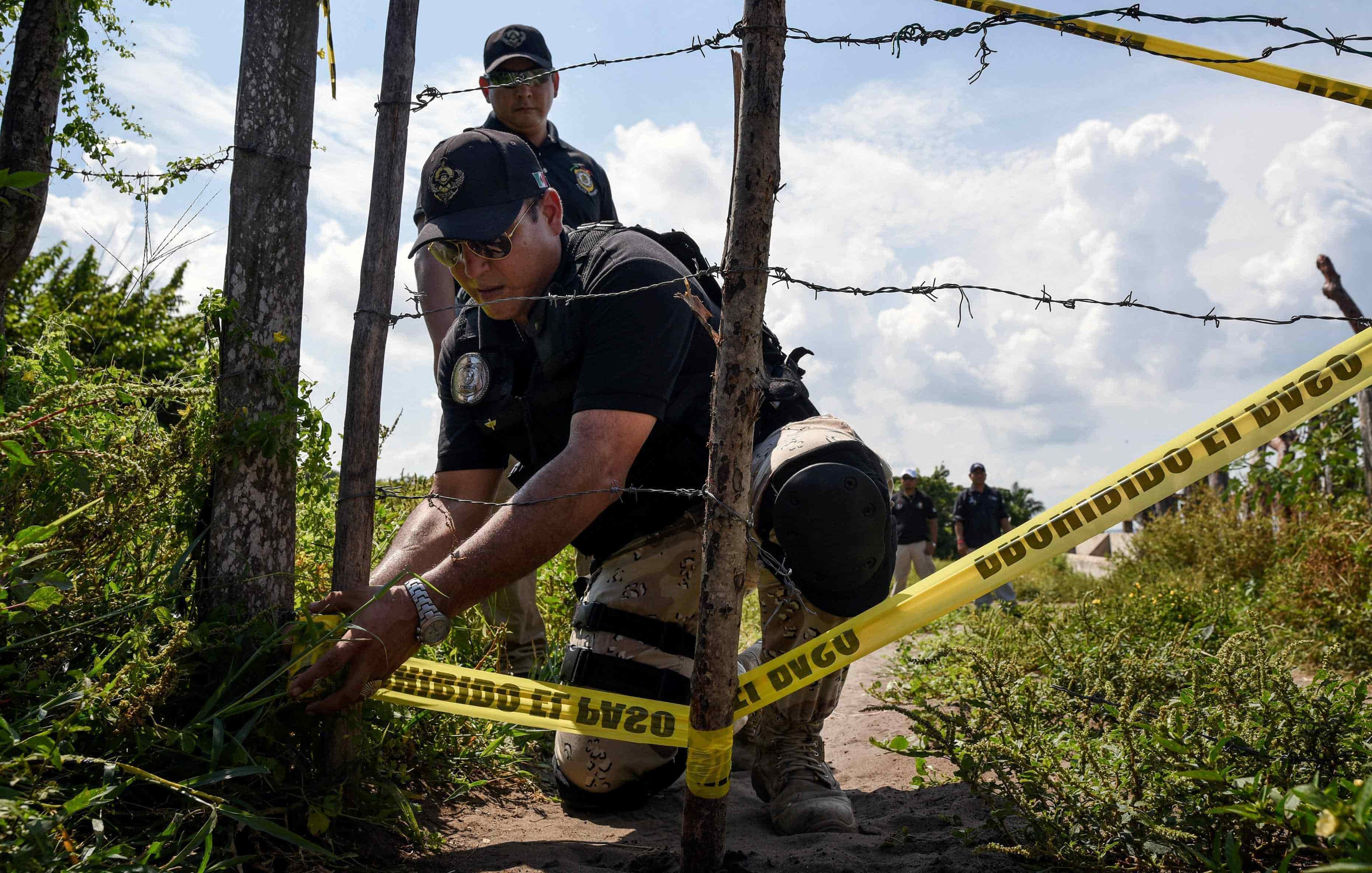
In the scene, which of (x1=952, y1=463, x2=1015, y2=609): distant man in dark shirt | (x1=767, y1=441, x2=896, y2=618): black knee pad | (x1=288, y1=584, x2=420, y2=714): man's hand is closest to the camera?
(x1=288, y1=584, x2=420, y2=714): man's hand

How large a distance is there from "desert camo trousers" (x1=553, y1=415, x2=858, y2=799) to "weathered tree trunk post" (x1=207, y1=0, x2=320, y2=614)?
0.97 metres

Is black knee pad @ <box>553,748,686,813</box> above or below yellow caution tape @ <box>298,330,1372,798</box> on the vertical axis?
below

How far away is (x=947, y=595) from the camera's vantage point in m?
2.16

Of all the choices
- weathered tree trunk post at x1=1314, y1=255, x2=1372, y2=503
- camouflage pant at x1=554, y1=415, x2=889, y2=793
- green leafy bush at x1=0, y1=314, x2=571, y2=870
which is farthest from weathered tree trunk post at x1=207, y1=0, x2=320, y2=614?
weathered tree trunk post at x1=1314, y1=255, x2=1372, y2=503

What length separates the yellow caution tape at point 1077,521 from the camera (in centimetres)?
215

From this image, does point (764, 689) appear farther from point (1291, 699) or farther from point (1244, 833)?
point (1291, 699)

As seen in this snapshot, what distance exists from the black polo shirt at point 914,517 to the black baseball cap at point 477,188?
844 cm

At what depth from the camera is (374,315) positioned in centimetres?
237

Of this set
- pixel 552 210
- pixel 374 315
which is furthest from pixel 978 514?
pixel 374 315

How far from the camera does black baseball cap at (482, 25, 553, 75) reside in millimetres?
3986

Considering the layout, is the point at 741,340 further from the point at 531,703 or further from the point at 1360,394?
the point at 1360,394

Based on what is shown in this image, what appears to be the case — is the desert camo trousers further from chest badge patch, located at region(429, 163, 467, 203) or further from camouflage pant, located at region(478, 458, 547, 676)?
chest badge patch, located at region(429, 163, 467, 203)

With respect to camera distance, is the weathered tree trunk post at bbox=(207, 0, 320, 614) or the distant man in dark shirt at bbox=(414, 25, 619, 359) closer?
the weathered tree trunk post at bbox=(207, 0, 320, 614)

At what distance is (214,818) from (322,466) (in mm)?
1003
